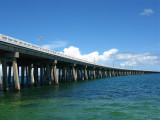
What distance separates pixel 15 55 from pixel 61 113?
67.9 ft

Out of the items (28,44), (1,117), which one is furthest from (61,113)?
(28,44)

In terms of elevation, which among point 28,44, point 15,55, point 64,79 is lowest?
point 64,79

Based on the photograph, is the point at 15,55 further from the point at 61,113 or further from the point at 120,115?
the point at 120,115

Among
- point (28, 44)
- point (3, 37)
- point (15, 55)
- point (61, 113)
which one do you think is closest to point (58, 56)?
point (28, 44)

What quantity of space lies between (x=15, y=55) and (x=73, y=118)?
2236cm

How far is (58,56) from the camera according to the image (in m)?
50.8

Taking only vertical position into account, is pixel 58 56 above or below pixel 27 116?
above

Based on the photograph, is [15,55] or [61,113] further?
[15,55]

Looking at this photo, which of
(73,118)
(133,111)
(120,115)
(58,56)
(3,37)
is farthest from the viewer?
(58,56)

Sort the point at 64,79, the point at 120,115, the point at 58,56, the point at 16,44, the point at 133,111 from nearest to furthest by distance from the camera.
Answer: the point at 120,115 < the point at 133,111 < the point at 16,44 < the point at 58,56 < the point at 64,79

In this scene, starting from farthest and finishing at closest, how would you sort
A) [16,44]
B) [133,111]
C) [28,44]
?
1. [28,44]
2. [16,44]
3. [133,111]

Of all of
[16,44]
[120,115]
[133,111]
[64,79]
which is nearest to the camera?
[120,115]

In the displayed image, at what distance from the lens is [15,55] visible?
3183 cm

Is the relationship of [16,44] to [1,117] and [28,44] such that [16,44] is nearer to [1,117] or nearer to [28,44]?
[28,44]
